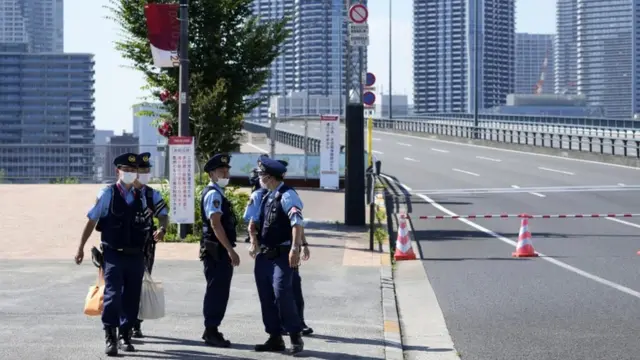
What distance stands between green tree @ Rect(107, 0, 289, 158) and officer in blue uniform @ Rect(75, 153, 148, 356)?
1210 centimetres

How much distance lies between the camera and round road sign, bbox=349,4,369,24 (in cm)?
2192

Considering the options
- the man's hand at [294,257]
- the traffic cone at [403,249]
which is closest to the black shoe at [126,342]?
the man's hand at [294,257]

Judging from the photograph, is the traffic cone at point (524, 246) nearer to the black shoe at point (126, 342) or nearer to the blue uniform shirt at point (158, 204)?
the blue uniform shirt at point (158, 204)

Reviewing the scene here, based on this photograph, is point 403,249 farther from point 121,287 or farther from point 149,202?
point 121,287

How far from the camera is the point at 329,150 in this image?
99.3ft

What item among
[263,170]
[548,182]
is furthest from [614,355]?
[548,182]

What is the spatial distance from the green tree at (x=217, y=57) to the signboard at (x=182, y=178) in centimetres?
252

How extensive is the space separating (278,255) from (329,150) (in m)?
20.5

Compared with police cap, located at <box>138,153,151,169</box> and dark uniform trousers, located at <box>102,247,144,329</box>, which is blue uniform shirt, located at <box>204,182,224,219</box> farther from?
dark uniform trousers, located at <box>102,247,144,329</box>

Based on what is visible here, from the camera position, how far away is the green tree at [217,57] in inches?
883

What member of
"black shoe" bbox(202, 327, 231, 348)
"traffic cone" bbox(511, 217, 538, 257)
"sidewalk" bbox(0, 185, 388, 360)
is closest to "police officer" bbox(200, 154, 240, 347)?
"black shoe" bbox(202, 327, 231, 348)

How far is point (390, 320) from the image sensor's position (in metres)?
11.8

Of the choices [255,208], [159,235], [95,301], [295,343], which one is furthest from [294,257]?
[95,301]

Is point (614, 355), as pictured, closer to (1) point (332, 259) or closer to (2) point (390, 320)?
(2) point (390, 320)
